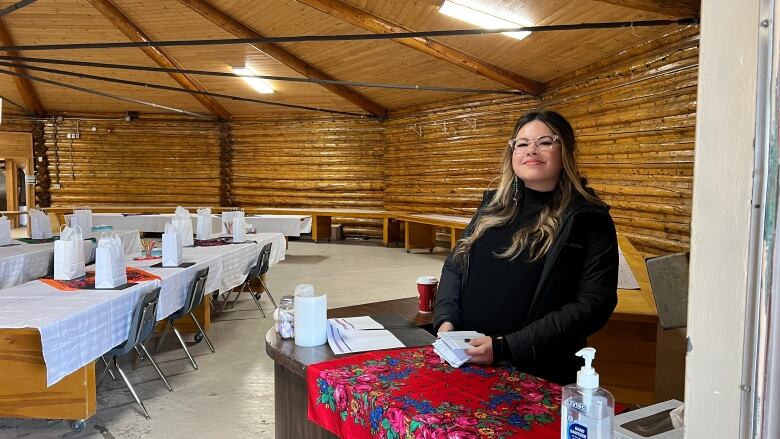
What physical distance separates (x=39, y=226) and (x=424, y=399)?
6.53m

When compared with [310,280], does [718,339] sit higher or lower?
higher

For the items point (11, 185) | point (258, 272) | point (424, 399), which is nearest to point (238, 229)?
point (258, 272)

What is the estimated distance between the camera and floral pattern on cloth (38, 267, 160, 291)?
153 inches

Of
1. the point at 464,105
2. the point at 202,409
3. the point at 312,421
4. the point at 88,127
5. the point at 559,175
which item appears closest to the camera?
the point at 312,421

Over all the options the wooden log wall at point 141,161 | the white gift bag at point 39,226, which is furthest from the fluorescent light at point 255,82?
the white gift bag at point 39,226

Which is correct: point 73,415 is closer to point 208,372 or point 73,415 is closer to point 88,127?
point 208,372

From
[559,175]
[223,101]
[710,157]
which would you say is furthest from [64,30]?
[710,157]

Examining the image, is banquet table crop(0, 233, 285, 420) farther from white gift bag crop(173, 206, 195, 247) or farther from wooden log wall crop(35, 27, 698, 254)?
wooden log wall crop(35, 27, 698, 254)

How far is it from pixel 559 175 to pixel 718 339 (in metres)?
1.33

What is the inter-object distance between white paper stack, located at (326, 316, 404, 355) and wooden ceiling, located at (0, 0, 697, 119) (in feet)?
15.9

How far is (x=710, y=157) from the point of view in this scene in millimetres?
770

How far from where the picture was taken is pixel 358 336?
7.04 ft

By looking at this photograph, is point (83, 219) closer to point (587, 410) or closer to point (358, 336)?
point (358, 336)

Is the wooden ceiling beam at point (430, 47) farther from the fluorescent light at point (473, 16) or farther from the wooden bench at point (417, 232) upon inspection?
the wooden bench at point (417, 232)
